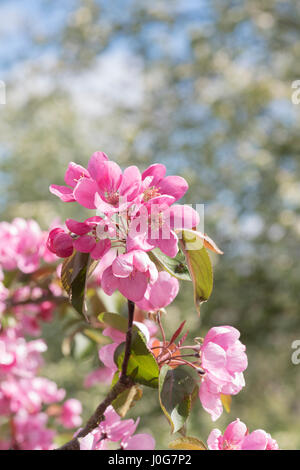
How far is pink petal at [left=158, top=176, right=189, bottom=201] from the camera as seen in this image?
42cm

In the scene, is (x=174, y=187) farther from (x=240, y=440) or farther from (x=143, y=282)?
(x=240, y=440)

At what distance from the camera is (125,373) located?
1.43 feet

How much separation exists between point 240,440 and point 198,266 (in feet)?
0.52

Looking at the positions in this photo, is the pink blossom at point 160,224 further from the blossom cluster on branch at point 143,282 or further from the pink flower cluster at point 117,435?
the pink flower cluster at point 117,435

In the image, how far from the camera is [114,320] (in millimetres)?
485

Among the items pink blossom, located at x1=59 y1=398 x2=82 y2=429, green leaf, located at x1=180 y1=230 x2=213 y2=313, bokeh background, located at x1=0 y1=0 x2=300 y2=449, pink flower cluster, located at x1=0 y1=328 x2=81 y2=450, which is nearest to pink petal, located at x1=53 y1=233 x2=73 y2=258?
green leaf, located at x1=180 y1=230 x2=213 y2=313

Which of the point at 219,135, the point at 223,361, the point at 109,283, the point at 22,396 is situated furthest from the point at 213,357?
the point at 219,135

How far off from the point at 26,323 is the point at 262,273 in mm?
3251

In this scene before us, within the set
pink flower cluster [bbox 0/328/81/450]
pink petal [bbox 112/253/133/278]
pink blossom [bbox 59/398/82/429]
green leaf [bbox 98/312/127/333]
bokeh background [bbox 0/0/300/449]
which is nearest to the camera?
pink petal [bbox 112/253/133/278]

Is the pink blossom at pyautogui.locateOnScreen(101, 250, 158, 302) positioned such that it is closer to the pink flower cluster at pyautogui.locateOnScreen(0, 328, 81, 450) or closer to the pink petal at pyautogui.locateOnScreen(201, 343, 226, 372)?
the pink petal at pyautogui.locateOnScreen(201, 343, 226, 372)

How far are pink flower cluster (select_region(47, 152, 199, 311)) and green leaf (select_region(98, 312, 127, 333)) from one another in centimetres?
8

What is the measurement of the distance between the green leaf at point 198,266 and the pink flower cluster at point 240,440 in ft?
0.36

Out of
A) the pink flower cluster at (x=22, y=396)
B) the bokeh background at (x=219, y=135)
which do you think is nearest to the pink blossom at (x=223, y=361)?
the pink flower cluster at (x=22, y=396)

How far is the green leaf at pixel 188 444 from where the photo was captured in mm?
421
